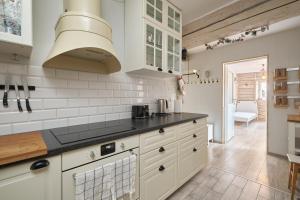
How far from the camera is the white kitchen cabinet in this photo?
739mm

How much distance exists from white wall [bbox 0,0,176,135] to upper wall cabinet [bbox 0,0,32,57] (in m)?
0.35

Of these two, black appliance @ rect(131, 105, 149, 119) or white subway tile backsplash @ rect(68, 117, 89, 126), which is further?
black appliance @ rect(131, 105, 149, 119)

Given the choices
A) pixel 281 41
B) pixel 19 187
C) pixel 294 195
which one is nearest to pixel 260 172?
pixel 294 195

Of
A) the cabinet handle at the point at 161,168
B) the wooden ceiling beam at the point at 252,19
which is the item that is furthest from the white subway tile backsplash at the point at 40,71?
the wooden ceiling beam at the point at 252,19

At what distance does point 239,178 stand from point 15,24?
2.84 metres

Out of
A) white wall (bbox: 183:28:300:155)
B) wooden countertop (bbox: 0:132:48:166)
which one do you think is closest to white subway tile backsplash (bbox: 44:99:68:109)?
wooden countertop (bbox: 0:132:48:166)

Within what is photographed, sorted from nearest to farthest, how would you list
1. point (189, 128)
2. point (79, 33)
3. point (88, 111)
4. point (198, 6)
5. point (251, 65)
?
point (79, 33) < point (88, 111) < point (189, 128) < point (198, 6) < point (251, 65)

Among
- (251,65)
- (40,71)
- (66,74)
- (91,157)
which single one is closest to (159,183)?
(91,157)

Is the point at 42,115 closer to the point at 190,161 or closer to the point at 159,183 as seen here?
the point at 159,183

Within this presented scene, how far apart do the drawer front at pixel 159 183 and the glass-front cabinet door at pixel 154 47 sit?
117 cm

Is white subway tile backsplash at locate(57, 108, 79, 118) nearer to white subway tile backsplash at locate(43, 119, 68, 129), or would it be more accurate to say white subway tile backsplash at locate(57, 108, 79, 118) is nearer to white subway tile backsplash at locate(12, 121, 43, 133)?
white subway tile backsplash at locate(43, 119, 68, 129)

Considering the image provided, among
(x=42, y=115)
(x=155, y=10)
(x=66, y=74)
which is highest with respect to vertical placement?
(x=155, y=10)

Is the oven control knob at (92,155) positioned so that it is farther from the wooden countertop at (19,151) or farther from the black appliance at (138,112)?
the black appliance at (138,112)

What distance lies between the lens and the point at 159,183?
5.03 ft
